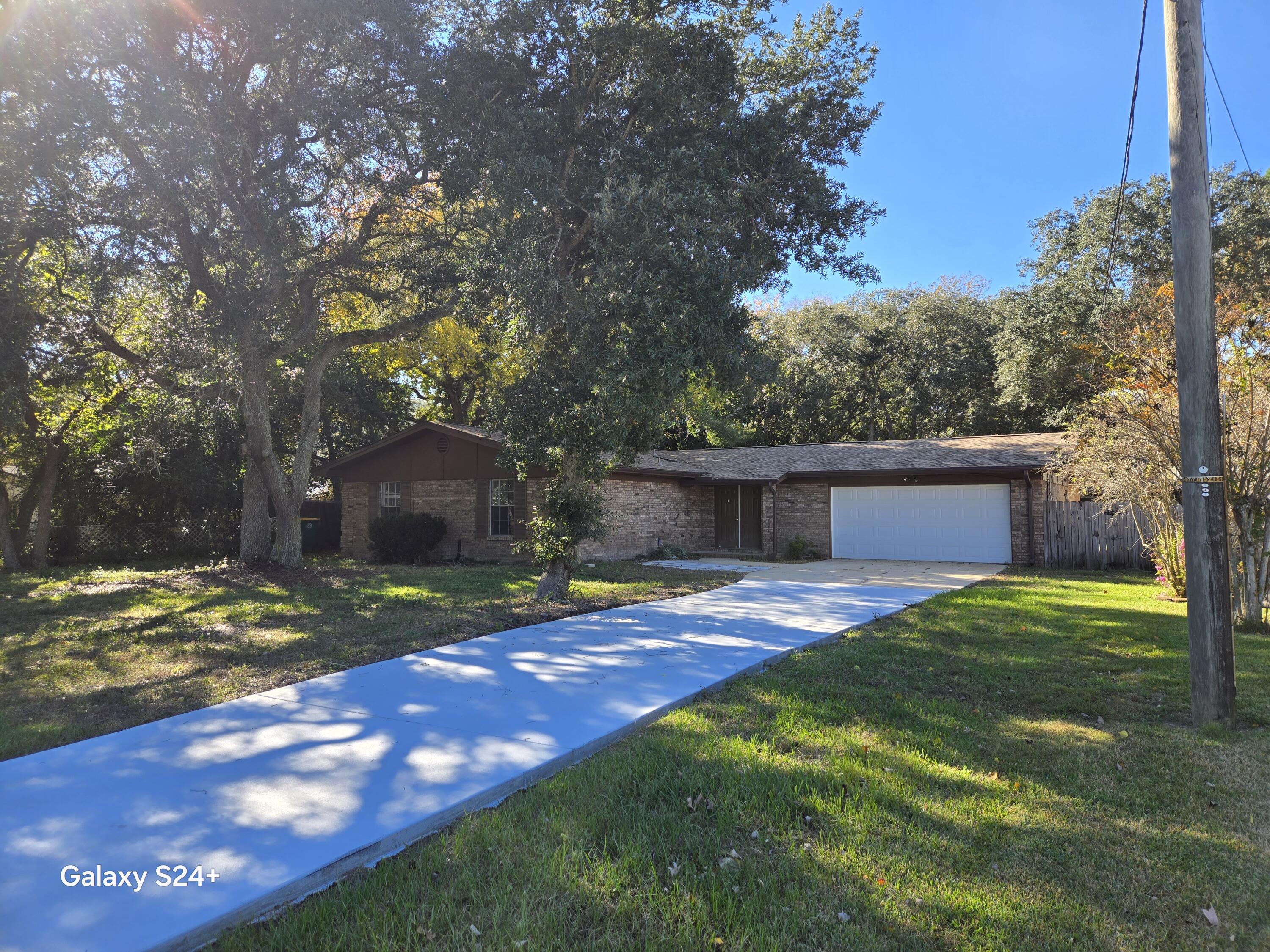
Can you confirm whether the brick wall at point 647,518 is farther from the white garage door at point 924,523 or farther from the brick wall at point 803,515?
the white garage door at point 924,523

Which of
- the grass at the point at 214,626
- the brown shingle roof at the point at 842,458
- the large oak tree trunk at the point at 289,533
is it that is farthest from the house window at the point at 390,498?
the large oak tree trunk at the point at 289,533

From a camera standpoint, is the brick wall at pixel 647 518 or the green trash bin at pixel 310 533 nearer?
the brick wall at pixel 647 518

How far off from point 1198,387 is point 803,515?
15.8m

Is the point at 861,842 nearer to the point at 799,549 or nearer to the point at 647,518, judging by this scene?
the point at 647,518

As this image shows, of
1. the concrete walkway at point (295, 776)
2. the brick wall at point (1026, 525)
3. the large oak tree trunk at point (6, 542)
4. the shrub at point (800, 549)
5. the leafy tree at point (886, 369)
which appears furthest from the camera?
the leafy tree at point (886, 369)

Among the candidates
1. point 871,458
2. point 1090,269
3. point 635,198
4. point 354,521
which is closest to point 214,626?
point 635,198

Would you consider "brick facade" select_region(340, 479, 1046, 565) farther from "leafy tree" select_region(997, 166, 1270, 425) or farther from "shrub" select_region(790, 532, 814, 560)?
"leafy tree" select_region(997, 166, 1270, 425)

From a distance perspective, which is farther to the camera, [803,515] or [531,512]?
[803,515]

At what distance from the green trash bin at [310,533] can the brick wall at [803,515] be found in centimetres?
1410

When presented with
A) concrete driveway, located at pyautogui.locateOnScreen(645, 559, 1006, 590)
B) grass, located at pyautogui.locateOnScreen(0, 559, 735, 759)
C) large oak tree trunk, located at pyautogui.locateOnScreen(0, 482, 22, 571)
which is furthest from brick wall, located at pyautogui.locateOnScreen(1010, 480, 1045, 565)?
large oak tree trunk, located at pyautogui.locateOnScreen(0, 482, 22, 571)

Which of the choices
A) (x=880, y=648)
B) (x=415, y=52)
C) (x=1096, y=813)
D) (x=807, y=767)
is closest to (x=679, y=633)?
(x=880, y=648)

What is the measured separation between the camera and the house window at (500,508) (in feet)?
61.8

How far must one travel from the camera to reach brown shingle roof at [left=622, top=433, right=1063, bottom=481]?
18.2m

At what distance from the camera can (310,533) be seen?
23.4 metres
